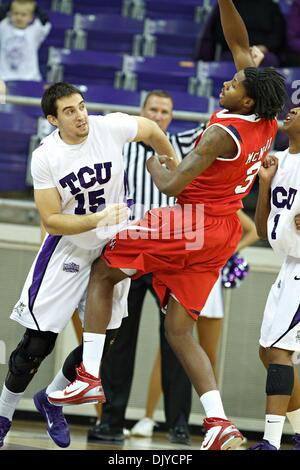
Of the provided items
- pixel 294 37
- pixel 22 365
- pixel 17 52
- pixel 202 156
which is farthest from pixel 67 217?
pixel 294 37

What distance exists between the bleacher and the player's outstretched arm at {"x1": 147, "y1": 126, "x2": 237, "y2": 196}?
279cm

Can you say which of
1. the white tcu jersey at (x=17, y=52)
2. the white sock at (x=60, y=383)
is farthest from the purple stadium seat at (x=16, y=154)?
the white sock at (x=60, y=383)

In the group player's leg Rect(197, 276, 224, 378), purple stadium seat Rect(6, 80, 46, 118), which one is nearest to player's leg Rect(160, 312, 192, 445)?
player's leg Rect(197, 276, 224, 378)

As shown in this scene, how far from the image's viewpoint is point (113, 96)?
29.2 feet

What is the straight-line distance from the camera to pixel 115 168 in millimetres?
5500

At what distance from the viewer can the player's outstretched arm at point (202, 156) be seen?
498cm

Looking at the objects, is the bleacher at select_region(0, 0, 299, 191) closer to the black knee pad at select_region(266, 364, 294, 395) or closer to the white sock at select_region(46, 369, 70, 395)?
the white sock at select_region(46, 369, 70, 395)

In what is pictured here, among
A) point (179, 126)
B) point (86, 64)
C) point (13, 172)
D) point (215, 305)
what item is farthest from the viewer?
point (86, 64)

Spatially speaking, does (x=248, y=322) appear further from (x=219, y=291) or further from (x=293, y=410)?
(x=293, y=410)

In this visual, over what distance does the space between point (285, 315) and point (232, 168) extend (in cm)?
84

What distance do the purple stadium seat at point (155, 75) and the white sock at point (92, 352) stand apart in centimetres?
490

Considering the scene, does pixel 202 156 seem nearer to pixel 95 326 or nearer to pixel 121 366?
pixel 95 326

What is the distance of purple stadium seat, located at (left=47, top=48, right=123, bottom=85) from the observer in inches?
397
